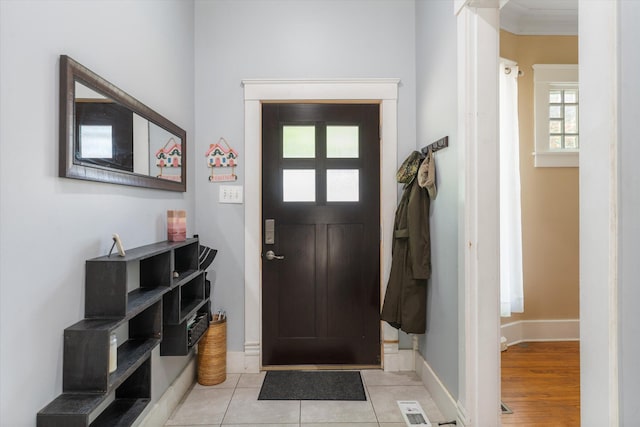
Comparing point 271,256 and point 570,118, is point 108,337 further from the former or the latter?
point 570,118

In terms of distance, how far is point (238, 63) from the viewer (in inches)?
105

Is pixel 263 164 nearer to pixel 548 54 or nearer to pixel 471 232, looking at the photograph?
pixel 471 232

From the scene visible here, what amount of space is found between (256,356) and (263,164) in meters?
1.47

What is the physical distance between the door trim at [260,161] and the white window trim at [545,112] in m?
1.39

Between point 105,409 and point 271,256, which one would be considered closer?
point 105,409

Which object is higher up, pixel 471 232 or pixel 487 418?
pixel 471 232

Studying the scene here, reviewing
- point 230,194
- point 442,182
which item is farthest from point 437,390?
point 230,194

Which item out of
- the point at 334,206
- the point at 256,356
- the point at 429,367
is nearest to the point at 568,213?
the point at 429,367

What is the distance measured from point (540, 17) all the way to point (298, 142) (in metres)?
2.40

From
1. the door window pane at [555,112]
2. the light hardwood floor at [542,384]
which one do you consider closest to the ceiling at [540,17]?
the door window pane at [555,112]

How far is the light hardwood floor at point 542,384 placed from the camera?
2027mm

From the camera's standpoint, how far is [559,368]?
2.62 m

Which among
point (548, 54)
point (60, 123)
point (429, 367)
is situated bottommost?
point (429, 367)

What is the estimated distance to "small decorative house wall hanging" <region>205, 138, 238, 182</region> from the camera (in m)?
2.65
